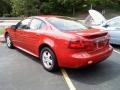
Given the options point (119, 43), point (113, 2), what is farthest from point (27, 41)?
point (113, 2)

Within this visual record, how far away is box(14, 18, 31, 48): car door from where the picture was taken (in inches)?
313

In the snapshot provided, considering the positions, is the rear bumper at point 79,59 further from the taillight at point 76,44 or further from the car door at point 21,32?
the car door at point 21,32

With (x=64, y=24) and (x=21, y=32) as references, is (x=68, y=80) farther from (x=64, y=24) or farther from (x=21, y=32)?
(x=21, y=32)

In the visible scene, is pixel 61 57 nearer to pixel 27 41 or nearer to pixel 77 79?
pixel 77 79

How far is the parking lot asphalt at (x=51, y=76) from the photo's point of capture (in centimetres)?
568

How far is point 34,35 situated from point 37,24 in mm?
368

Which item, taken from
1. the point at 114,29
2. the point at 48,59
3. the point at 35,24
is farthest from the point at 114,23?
the point at 48,59

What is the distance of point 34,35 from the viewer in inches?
285

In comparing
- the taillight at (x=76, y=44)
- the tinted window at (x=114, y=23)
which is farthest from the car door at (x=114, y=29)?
the taillight at (x=76, y=44)

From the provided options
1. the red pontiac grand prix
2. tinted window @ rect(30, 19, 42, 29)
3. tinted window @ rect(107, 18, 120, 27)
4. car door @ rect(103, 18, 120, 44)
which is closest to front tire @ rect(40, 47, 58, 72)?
the red pontiac grand prix

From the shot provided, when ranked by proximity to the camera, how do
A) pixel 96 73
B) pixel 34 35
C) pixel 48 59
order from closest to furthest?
pixel 96 73
pixel 48 59
pixel 34 35

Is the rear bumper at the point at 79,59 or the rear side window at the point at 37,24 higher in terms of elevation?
the rear side window at the point at 37,24

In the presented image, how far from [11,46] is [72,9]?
87.5ft

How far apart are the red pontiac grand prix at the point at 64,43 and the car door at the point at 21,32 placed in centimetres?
5
